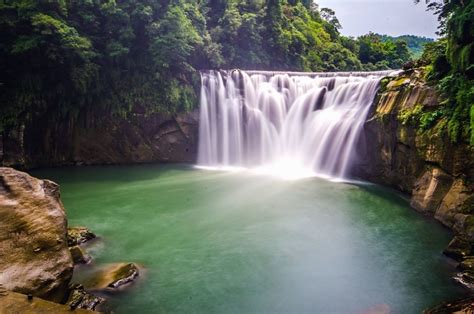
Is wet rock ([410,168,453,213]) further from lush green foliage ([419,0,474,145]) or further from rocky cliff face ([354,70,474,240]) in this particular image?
lush green foliage ([419,0,474,145])

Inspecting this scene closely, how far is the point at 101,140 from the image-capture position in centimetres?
1984

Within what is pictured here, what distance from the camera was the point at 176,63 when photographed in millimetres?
20594

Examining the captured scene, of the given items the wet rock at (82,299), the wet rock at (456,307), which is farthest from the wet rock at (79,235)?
the wet rock at (456,307)

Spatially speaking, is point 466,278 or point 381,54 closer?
point 466,278

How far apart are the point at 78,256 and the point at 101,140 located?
500 inches

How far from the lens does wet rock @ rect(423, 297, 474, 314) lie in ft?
19.9

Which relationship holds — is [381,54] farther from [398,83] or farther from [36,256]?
[36,256]

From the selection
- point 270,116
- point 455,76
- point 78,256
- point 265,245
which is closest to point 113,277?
point 78,256

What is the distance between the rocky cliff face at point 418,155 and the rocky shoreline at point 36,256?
8.97 meters

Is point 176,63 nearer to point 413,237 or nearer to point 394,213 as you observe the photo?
point 394,213

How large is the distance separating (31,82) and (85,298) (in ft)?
49.7

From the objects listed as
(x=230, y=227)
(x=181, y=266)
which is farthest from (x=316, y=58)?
(x=181, y=266)

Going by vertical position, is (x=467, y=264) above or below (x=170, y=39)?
below

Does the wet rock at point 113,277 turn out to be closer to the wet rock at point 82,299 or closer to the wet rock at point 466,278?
the wet rock at point 82,299
